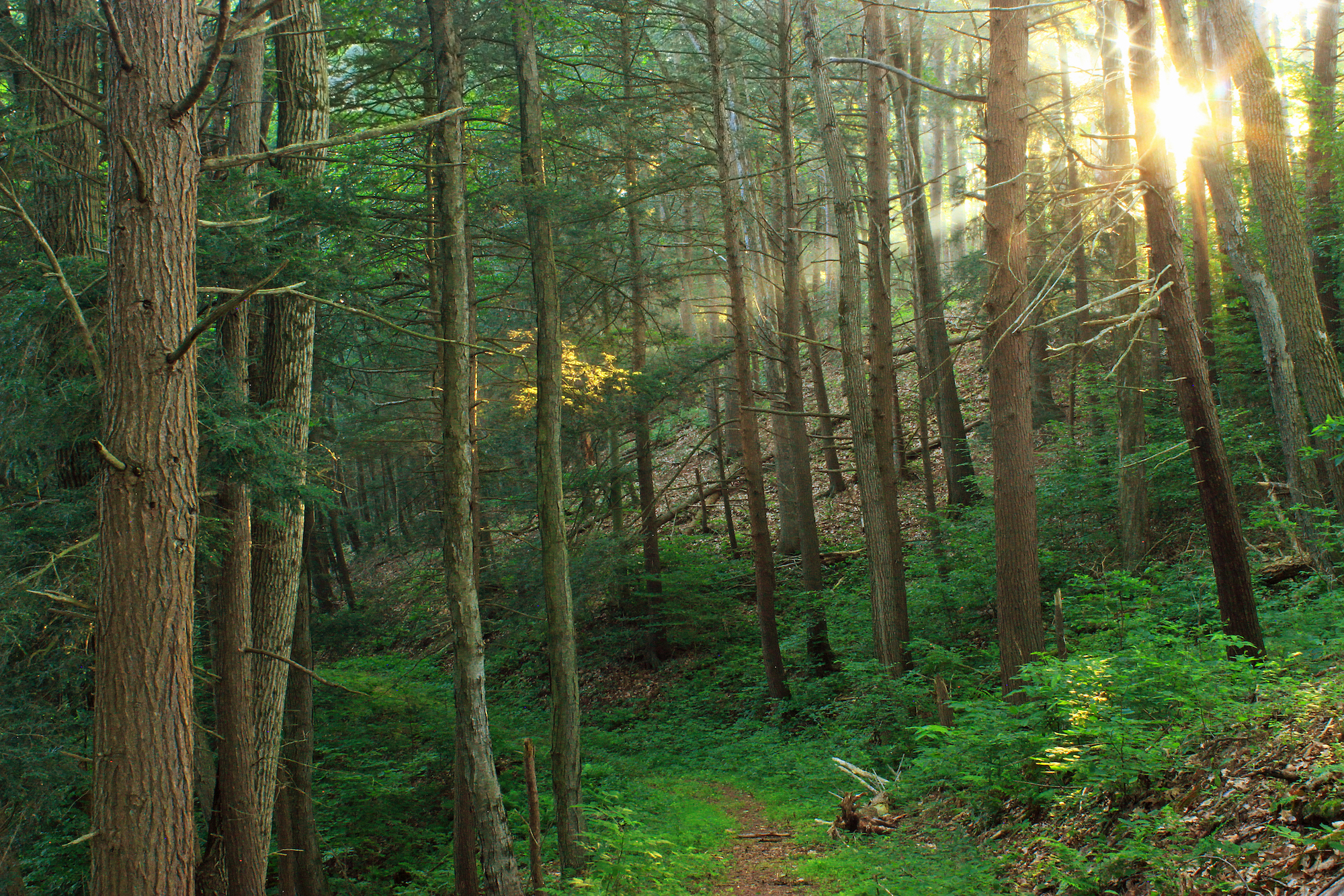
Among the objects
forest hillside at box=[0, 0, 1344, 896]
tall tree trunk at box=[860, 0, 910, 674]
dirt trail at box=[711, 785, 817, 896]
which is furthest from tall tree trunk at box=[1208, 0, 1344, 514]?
dirt trail at box=[711, 785, 817, 896]

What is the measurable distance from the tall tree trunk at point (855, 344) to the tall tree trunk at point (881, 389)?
0.6 inches

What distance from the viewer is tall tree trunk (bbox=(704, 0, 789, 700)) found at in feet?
36.5

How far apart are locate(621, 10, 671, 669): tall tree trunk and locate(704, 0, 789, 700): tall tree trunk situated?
1782mm

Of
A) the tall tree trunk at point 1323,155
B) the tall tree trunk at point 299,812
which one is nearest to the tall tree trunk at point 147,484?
the tall tree trunk at point 299,812

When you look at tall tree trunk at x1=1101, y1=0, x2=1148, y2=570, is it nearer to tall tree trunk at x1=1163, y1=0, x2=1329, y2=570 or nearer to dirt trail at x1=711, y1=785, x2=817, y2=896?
tall tree trunk at x1=1163, y1=0, x2=1329, y2=570

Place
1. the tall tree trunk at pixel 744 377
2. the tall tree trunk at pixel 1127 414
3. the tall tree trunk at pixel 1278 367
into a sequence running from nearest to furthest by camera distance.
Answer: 1. the tall tree trunk at pixel 1278 367
2. the tall tree trunk at pixel 1127 414
3. the tall tree trunk at pixel 744 377

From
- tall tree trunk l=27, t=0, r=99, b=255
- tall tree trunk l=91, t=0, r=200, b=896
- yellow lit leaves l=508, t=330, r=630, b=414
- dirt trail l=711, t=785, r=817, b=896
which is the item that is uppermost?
tall tree trunk l=27, t=0, r=99, b=255

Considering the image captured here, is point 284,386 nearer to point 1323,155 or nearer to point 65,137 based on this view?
point 65,137

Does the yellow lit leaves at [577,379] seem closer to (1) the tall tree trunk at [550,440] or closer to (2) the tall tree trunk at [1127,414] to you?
(1) the tall tree trunk at [550,440]

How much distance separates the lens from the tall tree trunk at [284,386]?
635 centimetres

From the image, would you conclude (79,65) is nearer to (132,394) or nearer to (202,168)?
(202,168)

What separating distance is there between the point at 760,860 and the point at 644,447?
7864 mm

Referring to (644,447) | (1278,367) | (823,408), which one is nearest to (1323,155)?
(1278,367)

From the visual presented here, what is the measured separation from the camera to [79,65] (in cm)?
665
